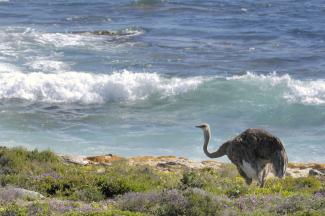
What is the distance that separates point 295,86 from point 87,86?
7664mm

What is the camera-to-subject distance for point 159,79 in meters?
29.9

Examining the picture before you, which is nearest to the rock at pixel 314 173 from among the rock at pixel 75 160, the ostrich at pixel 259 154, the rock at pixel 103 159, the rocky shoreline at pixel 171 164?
the rocky shoreline at pixel 171 164

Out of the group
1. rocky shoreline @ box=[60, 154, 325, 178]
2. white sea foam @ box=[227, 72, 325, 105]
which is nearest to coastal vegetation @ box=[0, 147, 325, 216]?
rocky shoreline @ box=[60, 154, 325, 178]

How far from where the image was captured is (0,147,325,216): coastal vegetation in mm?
10586

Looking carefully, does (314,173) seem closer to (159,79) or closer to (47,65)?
(159,79)

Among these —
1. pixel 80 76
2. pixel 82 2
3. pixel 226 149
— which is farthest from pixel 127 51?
pixel 226 149

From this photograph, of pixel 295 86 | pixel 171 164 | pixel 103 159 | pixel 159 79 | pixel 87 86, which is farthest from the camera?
pixel 159 79

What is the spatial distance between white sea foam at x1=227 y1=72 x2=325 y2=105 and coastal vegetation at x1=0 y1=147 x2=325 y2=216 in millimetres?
11289

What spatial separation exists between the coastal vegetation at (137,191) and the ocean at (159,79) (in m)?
6.58

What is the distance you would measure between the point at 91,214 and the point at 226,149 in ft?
15.3

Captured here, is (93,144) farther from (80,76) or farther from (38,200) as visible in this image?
(38,200)

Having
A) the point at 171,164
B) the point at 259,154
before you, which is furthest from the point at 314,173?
the point at 259,154

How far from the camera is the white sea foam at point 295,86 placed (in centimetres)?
2758

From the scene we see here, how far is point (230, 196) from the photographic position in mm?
12695
